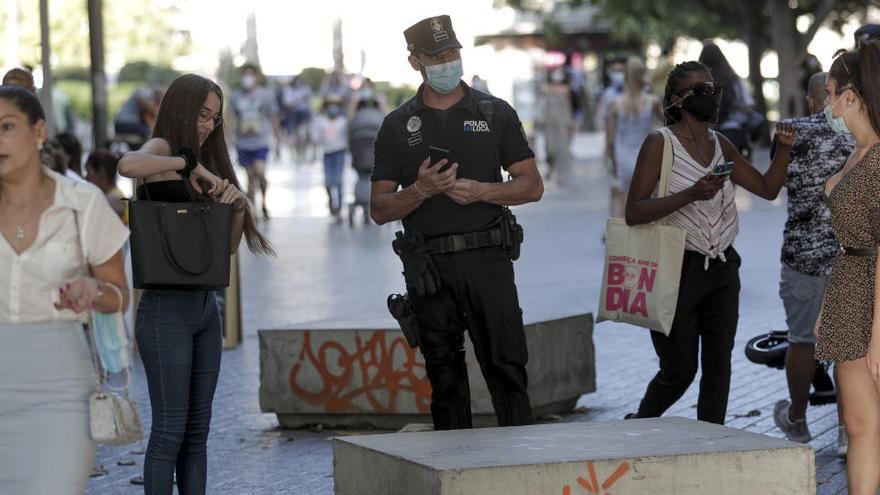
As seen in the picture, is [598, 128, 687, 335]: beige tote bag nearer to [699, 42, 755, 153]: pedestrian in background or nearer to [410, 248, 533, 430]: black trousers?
[410, 248, 533, 430]: black trousers

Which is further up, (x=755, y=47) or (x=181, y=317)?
(x=755, y=47)

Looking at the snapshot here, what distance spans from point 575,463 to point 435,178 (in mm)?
1384

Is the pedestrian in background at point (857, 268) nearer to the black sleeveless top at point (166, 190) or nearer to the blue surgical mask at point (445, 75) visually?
the blue surgical mask at point (445, 75)

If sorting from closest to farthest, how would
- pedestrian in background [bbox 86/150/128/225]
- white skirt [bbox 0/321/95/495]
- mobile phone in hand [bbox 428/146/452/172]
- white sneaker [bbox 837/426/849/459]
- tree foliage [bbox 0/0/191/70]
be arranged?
white skirt [bbox 0/321/95/495] → mobile phone in hand [bbox 428/146/452/172] → white sneaker [bbox 837/426/849/459] → pedestrian in background [bbox 86/150/128/225] → tree foliage [bbox 0/0/191/70]

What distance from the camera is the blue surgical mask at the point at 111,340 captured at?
483 centimetres

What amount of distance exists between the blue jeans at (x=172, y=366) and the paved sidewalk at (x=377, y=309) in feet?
4.75

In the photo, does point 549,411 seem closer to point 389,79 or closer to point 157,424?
point 157,424

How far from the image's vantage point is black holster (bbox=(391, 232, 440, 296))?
6.29 m

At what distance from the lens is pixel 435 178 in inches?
238

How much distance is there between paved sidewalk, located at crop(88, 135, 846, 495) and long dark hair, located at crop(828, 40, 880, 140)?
4.35 ft

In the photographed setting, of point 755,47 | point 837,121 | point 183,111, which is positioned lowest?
point 837,121

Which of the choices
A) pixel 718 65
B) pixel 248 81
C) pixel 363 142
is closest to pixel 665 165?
pixel 718 65

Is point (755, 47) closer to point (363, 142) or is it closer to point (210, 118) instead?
point (363, 142)

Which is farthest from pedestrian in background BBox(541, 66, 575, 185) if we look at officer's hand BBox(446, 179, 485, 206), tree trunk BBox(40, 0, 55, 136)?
officer's hand BBox(446, 179, 485, 206)
